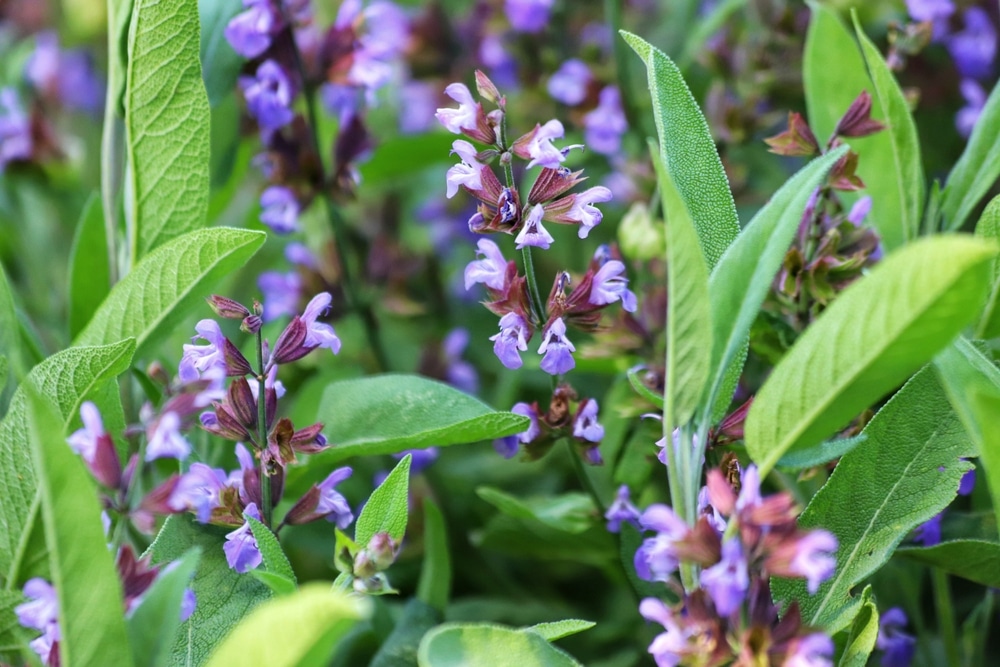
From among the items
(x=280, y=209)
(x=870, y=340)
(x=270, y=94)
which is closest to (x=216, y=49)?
(x=270, y=94)

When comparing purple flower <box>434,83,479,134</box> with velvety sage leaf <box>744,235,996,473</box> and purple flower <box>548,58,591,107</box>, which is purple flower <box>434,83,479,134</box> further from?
purple flower <box>548,58,591,107</box>

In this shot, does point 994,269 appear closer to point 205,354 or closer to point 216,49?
point 205,354

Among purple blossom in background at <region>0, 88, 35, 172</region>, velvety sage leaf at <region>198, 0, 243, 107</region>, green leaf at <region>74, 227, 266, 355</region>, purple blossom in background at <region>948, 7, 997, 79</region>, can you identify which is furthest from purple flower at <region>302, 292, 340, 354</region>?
purple blossom in background at <region>948, 7, 997, 79</region>

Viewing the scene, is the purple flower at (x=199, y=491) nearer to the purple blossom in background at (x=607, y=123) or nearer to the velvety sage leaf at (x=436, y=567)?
the velvety sage leaf at (x=436, y=567)

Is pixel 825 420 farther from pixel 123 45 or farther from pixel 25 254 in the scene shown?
pixel 25 254

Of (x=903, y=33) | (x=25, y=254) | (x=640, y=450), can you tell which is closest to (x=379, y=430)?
(x=640, y=450)
